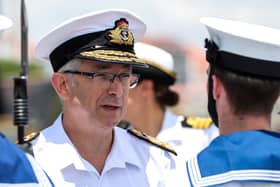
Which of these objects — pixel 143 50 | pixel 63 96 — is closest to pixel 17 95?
pixel 63 96

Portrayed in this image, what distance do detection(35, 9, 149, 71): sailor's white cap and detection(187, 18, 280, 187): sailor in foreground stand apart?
1.56 feet

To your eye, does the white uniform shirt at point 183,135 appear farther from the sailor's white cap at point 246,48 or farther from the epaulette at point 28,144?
the sailor's white cap at point 246,48

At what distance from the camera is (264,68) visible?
2.44m

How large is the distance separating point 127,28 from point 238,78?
69 centimetres

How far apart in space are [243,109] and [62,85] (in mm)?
800

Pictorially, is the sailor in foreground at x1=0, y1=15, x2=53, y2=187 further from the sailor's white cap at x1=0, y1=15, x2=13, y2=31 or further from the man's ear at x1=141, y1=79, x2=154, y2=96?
the man's ear at x1=141, y1=79, x2=154, y2=96

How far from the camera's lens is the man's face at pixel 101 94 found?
2865 mm

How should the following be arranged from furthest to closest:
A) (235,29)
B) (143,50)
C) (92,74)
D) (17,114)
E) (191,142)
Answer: (191,142) < (143,50) < (17,114) < (92,74) < (235,29)

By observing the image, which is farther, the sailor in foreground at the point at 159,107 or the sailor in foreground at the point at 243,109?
the sailor in foreground at the point at 159,107

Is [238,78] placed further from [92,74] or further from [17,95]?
[17,95]

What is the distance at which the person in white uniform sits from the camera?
9.32 feet

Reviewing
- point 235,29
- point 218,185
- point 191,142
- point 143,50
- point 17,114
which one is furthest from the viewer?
point 191,142

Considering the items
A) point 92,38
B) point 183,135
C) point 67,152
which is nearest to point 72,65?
point 92,38

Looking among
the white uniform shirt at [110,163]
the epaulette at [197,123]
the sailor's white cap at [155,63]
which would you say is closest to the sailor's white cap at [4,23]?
the white uniform shirt at [110,163]
